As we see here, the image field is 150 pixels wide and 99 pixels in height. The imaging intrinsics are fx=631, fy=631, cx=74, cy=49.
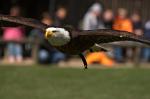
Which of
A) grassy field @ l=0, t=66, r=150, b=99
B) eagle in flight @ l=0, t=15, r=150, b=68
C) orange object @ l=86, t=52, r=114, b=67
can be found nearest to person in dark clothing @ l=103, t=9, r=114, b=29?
orange object @ l=86, t=52, r=114, b=67

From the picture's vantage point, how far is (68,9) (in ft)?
57.7

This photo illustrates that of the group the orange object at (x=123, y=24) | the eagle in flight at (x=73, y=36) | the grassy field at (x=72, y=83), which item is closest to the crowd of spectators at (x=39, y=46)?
the grassy field at (x=72, y=83)

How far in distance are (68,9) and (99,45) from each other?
37.4 ft

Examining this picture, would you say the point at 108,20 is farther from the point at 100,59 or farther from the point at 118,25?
the point at 100,59

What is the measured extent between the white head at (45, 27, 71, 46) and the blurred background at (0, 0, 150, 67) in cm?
808

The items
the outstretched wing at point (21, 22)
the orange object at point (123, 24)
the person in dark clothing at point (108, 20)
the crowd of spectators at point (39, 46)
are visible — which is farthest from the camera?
the person in dark clothing at point (108, 20)

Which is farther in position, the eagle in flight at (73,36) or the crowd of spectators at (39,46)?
the crowd of spectators at (39,46)

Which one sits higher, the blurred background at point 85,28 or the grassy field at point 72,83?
the blurred background at point 85,28

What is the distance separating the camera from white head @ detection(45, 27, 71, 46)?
5574 mm

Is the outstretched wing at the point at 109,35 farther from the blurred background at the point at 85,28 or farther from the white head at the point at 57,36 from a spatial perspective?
the blurred background at the point at 85,28

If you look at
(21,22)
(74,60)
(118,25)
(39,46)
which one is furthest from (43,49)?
(21,22)

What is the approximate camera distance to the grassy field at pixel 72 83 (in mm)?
11945

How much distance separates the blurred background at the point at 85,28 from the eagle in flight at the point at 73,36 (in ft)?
25.8

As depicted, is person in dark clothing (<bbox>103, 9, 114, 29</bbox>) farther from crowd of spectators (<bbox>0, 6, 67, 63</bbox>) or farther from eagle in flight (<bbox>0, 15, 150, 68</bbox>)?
eagle in flight (<bbox>0, 15, 150, 68</bbox>)
